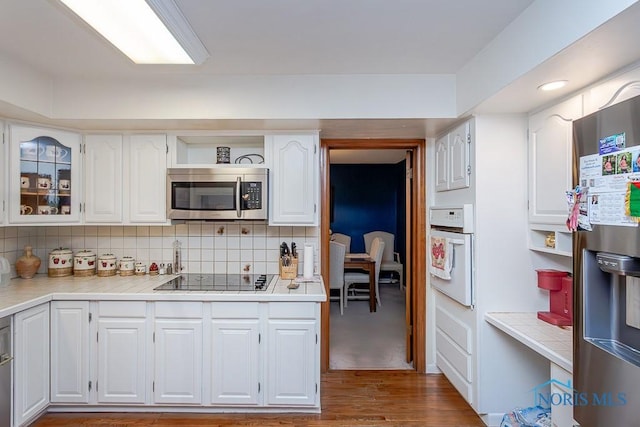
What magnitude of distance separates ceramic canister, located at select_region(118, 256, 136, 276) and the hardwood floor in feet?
3.33

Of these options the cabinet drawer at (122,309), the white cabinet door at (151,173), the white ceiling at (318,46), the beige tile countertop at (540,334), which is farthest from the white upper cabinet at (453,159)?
the cabinet drawer at (122,309)

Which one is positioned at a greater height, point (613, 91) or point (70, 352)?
point (613, 91)

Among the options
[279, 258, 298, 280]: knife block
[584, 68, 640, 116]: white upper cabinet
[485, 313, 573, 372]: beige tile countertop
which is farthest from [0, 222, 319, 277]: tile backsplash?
[584, 68, 640, 116]: white upper cabinet

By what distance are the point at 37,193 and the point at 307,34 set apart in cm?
223

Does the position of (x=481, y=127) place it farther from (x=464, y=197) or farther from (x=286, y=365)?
(x=286, y=365)

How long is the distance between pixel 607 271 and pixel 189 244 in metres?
2.77

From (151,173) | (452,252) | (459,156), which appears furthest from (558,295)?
(151,173)

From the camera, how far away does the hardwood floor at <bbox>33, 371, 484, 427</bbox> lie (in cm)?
229

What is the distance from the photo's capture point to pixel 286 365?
233 centimetres

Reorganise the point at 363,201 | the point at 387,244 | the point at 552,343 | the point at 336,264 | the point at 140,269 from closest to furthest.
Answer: the point at 552,343 → the point at 140,269 → the point at 336,264 → the point at 387,244 → the point at 363,201

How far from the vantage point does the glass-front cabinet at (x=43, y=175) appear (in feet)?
7.95

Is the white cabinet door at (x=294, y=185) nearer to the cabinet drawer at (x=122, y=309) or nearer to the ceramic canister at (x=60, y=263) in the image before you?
the cabinet drawer at (x=122, y=309)

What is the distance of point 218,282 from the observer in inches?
103

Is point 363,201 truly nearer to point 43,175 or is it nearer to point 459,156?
point 459,156
